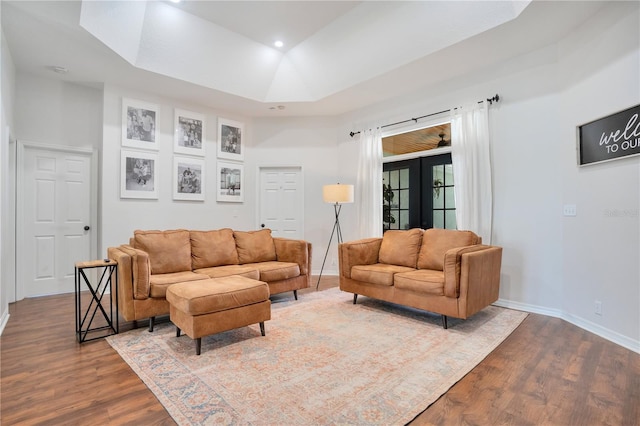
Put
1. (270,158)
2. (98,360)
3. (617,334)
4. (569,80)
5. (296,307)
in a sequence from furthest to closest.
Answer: (270,158) → (296,307) → (569,80) → (617,334) → (98,360)

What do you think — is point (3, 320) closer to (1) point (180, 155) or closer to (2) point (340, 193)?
(1) point (180, 155)

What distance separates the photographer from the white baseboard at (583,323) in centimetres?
261

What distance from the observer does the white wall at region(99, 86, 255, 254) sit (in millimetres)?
4488

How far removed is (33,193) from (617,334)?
6.75 metres

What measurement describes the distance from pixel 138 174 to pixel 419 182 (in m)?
4.21

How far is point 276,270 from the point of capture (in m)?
3.95

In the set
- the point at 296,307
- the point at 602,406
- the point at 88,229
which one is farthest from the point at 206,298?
the point at 88,229

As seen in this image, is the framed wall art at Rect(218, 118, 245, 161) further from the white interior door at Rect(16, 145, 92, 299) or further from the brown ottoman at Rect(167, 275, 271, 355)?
the brown ottoman at Rect(167, 275, 271, 355)

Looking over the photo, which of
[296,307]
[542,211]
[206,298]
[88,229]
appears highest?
[542,211]

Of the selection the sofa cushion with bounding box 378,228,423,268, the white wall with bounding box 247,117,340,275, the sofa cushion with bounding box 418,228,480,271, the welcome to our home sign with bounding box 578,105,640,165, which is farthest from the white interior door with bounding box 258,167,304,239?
the welcome to our home sign with bounding box 578,105,640,165

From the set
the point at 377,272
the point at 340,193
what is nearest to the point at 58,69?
the point at 340,193

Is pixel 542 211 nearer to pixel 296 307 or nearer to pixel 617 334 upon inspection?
pixel 617 334

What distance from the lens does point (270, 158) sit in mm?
5965

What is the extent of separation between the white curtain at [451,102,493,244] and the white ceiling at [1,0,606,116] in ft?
2.08
